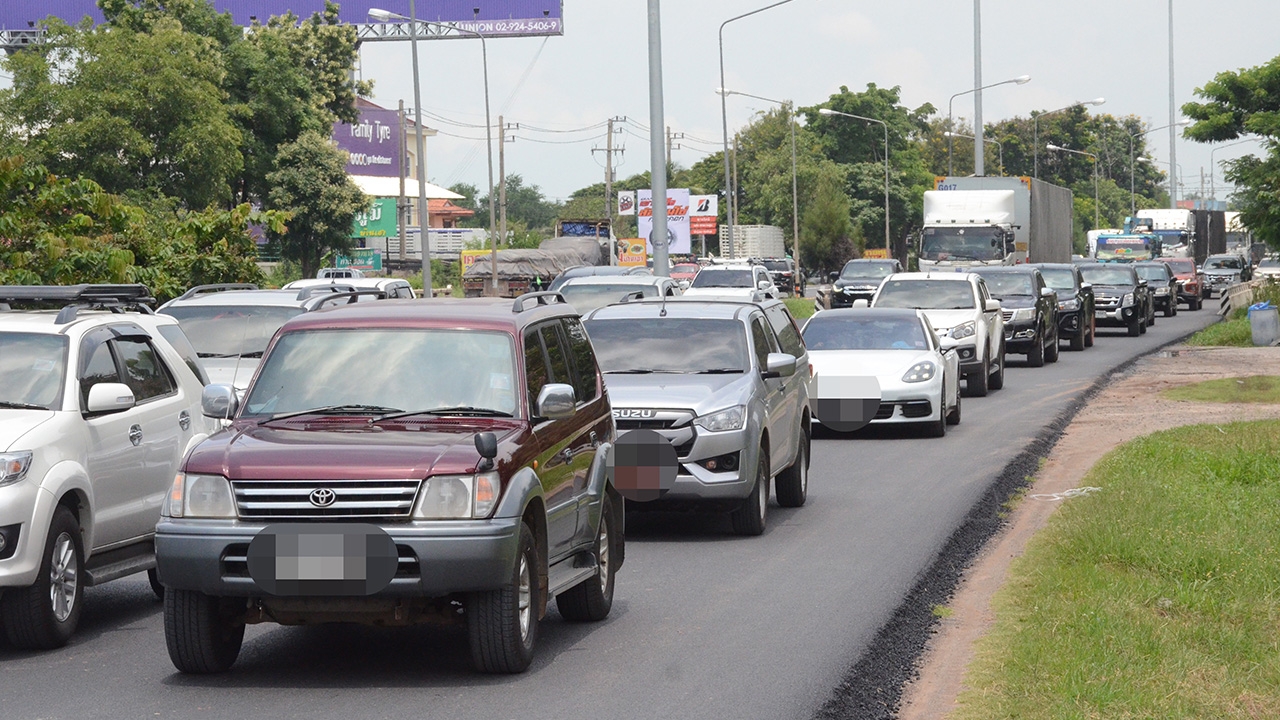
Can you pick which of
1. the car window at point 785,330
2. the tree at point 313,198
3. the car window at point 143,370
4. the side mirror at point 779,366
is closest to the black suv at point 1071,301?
the car window at point 785,330

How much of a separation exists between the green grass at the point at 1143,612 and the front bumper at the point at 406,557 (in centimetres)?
205

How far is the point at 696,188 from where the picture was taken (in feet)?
474

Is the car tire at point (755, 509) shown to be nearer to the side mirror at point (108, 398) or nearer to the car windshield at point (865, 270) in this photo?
the side mirror at point (108, 398)

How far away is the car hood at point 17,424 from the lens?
8.16 meters

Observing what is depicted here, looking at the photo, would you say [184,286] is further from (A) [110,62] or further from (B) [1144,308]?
(B) [1144,308]

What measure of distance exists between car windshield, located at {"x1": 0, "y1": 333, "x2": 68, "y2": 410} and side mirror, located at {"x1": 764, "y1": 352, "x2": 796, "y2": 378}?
5.25 metres

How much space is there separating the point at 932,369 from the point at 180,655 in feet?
40.8

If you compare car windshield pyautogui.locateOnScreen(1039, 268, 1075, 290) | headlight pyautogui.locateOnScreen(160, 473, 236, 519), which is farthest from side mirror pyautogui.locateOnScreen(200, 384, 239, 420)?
car windshield pyautogui.locateOnScreen(1039, 268, 1075, 290)

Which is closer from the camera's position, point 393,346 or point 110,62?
point 393,346

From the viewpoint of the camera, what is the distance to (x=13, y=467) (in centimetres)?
810

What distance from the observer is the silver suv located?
11789 mm

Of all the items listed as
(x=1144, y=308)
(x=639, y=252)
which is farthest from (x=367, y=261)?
(x=1144, y=308)

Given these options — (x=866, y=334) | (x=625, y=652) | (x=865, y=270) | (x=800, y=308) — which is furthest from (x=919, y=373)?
(x=800, y=308)

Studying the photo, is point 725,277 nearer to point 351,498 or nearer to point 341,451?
point 341,451
